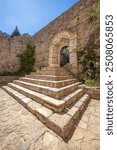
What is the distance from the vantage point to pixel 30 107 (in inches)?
98.4

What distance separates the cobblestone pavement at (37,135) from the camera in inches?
58.2

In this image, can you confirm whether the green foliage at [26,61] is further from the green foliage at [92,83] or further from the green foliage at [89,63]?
the green foliage at [92,83]

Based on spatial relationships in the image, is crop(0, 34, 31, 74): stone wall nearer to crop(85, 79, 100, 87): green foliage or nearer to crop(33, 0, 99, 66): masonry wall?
crop(33, 0, 99, 66): masonry wall

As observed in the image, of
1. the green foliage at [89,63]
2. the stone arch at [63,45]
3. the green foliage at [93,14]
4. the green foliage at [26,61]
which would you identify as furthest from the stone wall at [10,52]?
the green foliage at [93,14]

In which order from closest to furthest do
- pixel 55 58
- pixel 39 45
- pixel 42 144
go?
pixel 42 144 < pixel 55 58 < pixel 39 45

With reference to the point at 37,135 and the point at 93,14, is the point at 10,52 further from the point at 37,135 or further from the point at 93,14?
the point at 37,135

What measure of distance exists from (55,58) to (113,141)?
257 inches

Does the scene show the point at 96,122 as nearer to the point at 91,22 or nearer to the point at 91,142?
the point at 91,142

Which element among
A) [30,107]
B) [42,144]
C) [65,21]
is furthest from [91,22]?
[42,144]

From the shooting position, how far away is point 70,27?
6371mm

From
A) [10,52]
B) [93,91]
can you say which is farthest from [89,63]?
[10,52]

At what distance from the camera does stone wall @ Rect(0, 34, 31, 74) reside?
866 cm

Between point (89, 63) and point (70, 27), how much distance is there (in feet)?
10.0

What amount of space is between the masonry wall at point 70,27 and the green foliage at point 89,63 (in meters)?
0.62
